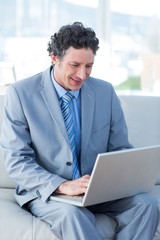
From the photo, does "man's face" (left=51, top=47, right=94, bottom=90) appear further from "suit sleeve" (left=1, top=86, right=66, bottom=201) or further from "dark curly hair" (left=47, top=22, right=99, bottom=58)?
"suit sleeve" (left=1, top=86, right=66, bottom=201)

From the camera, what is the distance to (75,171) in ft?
6.58

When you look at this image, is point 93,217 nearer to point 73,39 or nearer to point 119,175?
point 119,175

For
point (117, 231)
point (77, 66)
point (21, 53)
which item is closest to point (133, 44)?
point (21, 53)

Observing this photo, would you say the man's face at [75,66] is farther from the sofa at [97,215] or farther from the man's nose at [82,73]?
the sofa at [97,215]

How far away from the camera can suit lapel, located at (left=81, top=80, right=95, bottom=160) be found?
79.3 inches

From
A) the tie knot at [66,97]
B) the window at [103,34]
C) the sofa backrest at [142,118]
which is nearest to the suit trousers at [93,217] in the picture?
the tie knot at [66,97]

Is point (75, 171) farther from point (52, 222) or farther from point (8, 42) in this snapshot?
point (8, 42)

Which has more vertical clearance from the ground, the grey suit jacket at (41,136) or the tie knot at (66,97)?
the tie knot at (66,97)

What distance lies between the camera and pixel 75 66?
6.32 feet

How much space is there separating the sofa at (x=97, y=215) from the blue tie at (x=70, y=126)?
215 mm

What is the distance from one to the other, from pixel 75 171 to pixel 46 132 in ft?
0.68

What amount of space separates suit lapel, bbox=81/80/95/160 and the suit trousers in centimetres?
28

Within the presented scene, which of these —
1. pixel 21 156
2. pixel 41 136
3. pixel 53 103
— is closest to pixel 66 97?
pixel 53 103

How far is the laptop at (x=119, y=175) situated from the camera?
1.65m
